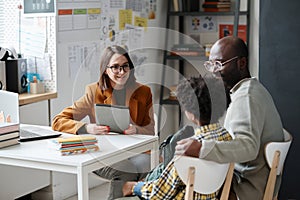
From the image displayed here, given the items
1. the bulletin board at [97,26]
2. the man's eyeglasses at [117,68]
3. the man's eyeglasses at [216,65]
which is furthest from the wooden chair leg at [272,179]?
the bulletin board at [97,26]

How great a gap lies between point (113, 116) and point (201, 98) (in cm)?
74

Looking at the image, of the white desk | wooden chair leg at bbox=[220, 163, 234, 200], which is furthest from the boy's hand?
wooden chair leg at bbox=[220, 163, 234, 200]

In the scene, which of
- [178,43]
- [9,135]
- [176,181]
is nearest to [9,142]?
[9,135]

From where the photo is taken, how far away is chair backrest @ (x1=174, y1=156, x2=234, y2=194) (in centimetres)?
217

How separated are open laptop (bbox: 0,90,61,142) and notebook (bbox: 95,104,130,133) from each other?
0.83 ft

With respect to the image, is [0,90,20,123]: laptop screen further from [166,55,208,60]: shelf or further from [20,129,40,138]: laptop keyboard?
[166,55,208,60]: shelf

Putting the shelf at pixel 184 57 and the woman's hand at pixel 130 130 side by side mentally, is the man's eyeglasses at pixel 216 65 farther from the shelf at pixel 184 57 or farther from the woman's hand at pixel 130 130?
the shelf at pixel 184 57

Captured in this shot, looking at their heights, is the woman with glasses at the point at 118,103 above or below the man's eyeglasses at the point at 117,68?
below

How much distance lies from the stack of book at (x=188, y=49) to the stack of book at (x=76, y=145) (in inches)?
96.7

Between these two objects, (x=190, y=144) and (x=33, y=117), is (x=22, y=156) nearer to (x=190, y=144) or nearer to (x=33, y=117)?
(x=190, y=144)

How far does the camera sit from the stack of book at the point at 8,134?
2.83 metres

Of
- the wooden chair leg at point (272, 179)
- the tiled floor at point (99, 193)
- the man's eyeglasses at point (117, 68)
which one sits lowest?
the tiled floor at point (99, 193)

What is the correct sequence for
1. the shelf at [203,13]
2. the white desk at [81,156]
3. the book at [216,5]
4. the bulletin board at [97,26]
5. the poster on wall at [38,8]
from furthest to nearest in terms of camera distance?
the book at [216,5]
the shelf at [203,13]
the bulletin board at [97,26]
the poster on wall at [38,8]
the white desk at [81,156]

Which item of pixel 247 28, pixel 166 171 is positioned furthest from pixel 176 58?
pixel 166 171
